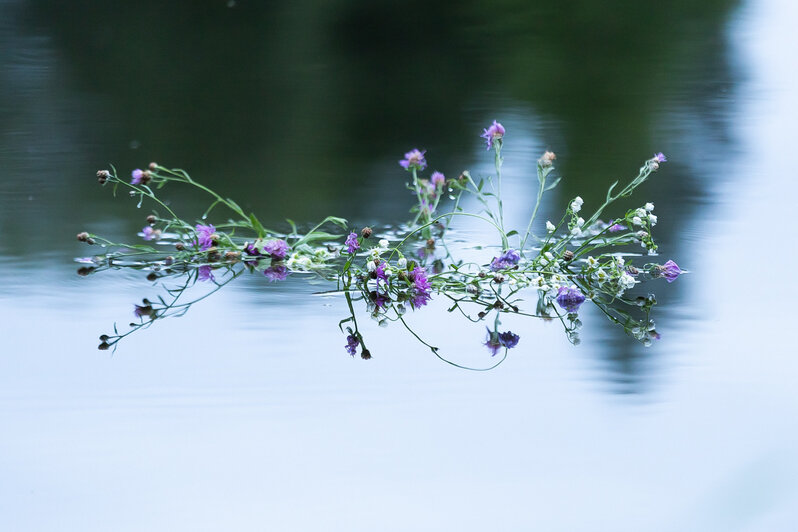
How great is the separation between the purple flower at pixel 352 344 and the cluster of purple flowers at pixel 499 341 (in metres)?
0.16

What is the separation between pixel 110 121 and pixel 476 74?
5.15ft

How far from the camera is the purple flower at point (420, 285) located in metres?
1.44

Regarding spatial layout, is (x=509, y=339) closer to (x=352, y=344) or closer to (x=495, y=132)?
A: (x=352, y=344)

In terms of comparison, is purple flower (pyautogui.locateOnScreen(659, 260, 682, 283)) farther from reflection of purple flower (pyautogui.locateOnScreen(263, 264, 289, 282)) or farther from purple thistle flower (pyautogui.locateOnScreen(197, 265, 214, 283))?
purple thistle flower (pyautogui.locateOnScreen(197, 265, 214, 283))

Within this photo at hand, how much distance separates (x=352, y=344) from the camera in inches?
47.6

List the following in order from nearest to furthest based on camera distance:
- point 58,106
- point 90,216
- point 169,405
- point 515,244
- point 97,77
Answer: point 169,405, point 515,244, point 90,216, point 58,106, point 97,77

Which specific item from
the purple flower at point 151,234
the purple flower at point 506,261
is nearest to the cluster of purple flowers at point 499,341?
→ the purple flower at point 506,261

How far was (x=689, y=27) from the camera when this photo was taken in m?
4.81

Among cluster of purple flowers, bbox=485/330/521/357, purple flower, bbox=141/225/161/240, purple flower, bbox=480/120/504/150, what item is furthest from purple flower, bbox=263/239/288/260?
cluster of purple flowers, bbox=485/330/521/357

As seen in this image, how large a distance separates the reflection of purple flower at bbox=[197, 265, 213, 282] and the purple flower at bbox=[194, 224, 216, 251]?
0.14ft

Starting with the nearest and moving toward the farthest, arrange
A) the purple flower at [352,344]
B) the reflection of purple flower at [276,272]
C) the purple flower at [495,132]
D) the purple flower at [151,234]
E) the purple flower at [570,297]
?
the purple flower at [352,344] → the purple flower at [570,297] → the reflection of purple flower at [276,272] → the purple flower at [495,132] → the purple flower at [151,234]

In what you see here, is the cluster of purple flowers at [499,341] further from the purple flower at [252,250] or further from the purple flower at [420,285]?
the purple flower at [252,250]

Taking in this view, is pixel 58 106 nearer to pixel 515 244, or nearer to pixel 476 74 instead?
pixel 476 74

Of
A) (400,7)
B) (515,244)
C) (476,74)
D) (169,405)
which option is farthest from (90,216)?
(400,7)
